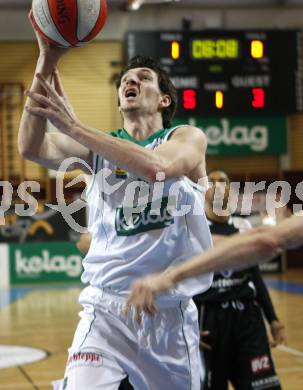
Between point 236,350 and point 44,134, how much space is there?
2.14 metres

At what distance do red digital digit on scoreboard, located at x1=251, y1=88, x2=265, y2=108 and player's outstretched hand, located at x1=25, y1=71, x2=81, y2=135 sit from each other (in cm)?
1229

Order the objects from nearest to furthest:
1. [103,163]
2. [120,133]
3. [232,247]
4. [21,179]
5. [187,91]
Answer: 1. [232,247]
2. [103,163]
3. [120,133]
4. [187,91]
5. [21,179]

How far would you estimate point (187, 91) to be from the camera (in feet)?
49.2

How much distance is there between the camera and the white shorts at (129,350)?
3480mm

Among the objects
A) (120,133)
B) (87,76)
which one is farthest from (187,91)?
(120,133)

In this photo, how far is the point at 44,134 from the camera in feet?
12.3

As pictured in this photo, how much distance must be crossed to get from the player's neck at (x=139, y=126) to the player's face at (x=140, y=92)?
0.04 m

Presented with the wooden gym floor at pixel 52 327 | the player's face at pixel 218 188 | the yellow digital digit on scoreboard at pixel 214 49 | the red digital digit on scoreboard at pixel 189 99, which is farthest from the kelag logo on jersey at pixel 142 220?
the yellow digital digit on scoreboard at pixel 214 49

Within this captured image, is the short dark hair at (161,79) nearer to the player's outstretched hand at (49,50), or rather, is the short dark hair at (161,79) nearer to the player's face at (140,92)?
the player's face at (140,92)

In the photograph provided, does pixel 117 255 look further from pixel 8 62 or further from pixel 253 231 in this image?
pixel 8 62

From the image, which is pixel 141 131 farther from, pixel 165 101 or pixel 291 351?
pixel 291 351

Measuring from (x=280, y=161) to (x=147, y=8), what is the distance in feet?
17.1

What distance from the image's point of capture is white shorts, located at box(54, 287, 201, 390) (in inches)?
137

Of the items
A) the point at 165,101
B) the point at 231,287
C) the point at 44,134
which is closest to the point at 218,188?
the point at 231,287
